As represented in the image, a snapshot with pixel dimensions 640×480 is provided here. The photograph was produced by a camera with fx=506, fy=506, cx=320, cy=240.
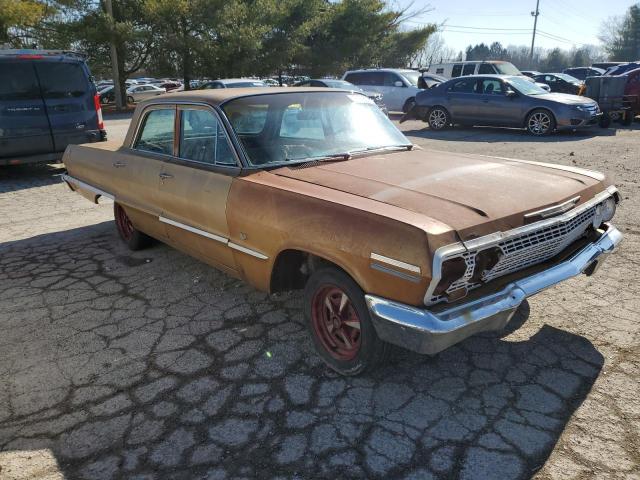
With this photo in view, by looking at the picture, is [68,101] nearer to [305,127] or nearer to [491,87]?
[305,127]

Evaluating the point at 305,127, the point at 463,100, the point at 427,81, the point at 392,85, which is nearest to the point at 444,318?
the point at 305,127

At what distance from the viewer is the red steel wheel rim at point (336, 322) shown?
9.52 ft

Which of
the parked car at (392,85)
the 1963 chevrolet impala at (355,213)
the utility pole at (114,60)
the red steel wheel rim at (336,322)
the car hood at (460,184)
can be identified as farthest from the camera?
the utility pole at (114,60)

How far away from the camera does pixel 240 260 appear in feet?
11.3

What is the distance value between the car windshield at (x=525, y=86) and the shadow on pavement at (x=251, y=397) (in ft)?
35.0

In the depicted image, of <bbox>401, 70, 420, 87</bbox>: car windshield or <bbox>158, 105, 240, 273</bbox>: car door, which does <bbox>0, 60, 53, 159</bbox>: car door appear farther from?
<bbox>401, 70, 420, 87</bbox>: car windshield

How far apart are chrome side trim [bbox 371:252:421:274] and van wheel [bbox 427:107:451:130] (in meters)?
12.7

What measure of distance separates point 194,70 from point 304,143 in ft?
84.1

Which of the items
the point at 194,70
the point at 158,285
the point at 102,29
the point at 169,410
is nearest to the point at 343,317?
the point at 169,410

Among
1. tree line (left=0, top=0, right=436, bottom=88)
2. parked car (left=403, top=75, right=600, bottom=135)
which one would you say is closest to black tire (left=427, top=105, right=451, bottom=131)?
parked car (left=403, top=75, right=600, bottom=135)

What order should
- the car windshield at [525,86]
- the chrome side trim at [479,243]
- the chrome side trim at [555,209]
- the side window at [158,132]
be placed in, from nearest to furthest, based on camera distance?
the chrome side trim at [479,243], the chrome side trim at [555,209], the side window at [158,132], the car windshield at [525,86]

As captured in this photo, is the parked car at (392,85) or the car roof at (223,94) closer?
the car roof at (223,94)

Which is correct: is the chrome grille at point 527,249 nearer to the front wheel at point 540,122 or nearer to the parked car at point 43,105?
the parked car at point 43,105

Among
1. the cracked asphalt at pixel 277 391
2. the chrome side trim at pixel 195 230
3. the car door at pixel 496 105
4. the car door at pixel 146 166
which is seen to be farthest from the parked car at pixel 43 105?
the car door at pixel 496 105
